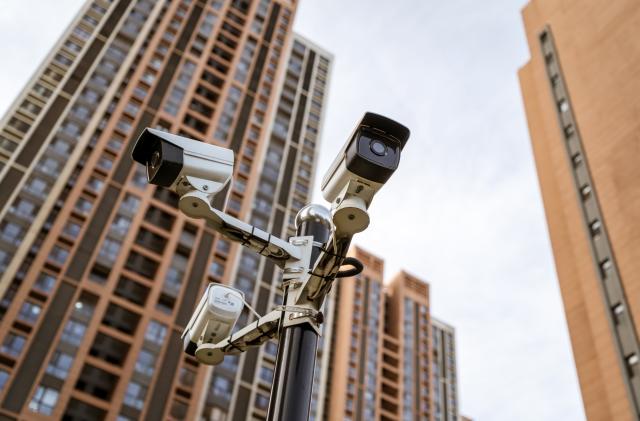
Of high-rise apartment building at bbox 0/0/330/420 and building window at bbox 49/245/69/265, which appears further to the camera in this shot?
building window at bbox 49/245/69/265

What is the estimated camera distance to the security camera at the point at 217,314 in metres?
4.05

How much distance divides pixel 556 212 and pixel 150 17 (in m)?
38.5

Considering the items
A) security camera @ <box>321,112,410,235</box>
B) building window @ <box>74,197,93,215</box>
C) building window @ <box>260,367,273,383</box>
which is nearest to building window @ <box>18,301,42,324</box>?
building window @ <box>74,197,93,215</box>

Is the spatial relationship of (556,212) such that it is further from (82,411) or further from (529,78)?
(82,411)

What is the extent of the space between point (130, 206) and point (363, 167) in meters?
42.7

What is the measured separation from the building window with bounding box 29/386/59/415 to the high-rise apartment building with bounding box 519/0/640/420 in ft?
89.2

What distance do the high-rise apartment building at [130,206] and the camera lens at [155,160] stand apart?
107ft

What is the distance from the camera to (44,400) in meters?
33.8

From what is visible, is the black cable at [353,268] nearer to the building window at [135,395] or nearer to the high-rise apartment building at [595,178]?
the high-rise apartment building at [595,178]

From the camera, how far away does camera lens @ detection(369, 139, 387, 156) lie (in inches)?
121

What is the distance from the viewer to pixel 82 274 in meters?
39.0

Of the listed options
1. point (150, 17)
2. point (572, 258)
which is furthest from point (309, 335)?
point (150, 17)

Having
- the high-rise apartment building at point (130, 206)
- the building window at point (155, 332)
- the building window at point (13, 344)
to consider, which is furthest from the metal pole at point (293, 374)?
the building window at point (155, 332)

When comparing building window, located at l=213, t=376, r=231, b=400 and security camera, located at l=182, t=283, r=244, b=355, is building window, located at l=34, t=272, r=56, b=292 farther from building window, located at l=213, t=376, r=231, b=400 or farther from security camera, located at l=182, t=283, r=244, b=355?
security camera, located at l=182, t=283, r=244, b=355
